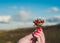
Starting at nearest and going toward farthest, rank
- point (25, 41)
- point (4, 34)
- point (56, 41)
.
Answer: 1. point (25, 41)
2. point (56, 41)
3. point (4, 34)

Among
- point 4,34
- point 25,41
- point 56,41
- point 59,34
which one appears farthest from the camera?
point 4,34

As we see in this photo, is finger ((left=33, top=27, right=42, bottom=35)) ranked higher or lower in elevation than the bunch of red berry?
lower

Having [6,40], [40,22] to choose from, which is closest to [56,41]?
[6,40]

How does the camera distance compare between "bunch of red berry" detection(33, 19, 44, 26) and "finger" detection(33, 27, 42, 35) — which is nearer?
"finger" detection(33, 27, 42, 35)

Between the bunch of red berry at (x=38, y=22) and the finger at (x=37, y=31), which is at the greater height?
the bunch of red berry at (x=38, y=22)

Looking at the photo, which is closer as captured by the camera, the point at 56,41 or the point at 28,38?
the point at 28,38

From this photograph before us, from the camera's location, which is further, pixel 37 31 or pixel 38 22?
pixel 38 22

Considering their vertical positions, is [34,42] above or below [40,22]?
below

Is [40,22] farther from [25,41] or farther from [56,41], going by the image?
[56,41]

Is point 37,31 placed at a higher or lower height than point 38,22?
lower

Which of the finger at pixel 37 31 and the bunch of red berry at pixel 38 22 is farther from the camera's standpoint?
the bunch of red berry at pixel 38 22
